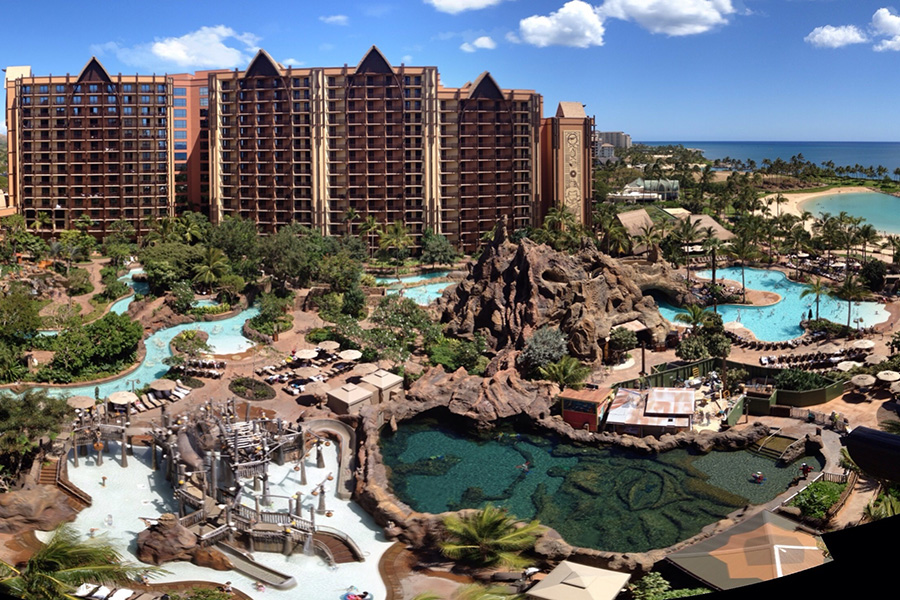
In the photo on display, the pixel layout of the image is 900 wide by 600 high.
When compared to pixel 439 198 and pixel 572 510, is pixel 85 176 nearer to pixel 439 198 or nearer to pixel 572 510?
pixel 439 198

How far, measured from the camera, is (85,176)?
60.7m

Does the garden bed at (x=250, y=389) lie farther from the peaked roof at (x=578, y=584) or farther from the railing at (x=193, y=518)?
the peaked roof at (x=578, y=584)

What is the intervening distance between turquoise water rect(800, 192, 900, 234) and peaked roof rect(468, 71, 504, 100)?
48.4 metres

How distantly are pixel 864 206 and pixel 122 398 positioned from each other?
95.1m

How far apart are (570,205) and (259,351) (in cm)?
3563

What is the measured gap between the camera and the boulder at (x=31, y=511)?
20.4 meters

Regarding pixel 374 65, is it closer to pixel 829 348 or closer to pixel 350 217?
pixel 350 217

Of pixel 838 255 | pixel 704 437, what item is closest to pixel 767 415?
pixel 704 437

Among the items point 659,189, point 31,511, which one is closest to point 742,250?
point 659,189

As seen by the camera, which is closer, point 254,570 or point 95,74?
point 254,570

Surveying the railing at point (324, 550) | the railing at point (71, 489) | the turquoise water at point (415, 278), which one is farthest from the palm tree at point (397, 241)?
the railing at point (324, 550)

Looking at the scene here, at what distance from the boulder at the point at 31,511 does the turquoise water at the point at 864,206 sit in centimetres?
8835

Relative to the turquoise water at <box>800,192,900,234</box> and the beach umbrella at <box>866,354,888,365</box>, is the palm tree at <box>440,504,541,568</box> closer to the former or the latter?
the beach umbrella at <box>866,354,888,365</box>

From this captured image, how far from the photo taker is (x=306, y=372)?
32688 mm
